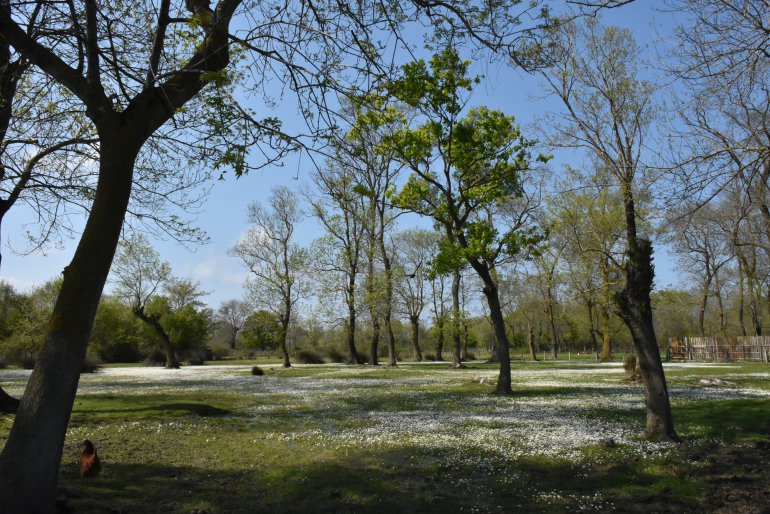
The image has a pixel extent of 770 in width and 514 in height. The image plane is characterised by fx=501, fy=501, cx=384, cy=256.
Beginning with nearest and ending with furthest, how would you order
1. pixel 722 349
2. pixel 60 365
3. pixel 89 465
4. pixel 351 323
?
pixel 60 365
pixel 89 465
pixel 722 349
pixel 351 323

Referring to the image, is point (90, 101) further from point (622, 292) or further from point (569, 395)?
point (569, 395)

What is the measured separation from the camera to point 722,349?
1671 inches

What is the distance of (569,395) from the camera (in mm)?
16812

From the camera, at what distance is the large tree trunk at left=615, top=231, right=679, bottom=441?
951 cm

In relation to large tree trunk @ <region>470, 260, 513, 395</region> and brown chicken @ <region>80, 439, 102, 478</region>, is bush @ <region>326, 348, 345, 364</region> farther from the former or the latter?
brown chicken @ <region>80, 439, 102, 478</region>

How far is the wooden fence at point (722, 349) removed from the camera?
39312 millimetres

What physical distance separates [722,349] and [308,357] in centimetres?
3663

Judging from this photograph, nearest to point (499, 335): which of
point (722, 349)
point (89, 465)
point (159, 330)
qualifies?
point (89, 465)

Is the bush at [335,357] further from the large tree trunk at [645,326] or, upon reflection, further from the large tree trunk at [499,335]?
the large tree trunk at [645,326]

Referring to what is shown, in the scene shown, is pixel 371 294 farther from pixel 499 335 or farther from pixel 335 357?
pixel 499 335

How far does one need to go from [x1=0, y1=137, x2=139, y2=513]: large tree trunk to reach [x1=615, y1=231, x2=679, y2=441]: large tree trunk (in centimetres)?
910

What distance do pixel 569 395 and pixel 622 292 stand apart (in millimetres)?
7803

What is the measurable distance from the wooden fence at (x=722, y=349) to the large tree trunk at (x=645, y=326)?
37.4 metres

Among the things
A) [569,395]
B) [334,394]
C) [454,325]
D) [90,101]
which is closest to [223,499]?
[90,101]
